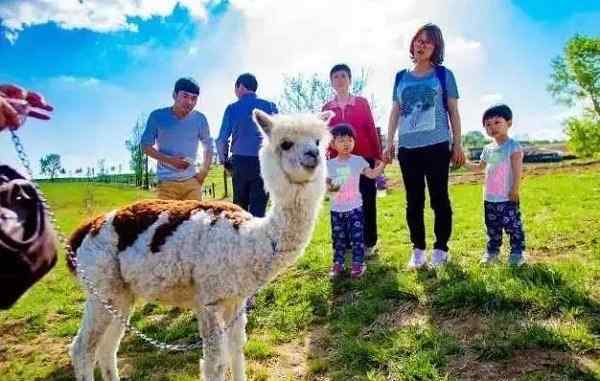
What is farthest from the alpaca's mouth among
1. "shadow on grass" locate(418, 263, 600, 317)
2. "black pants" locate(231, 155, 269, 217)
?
"black pants" locate(231, 155, 269, 217)

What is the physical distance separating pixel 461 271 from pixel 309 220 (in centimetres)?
252

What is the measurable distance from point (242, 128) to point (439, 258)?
2757mm

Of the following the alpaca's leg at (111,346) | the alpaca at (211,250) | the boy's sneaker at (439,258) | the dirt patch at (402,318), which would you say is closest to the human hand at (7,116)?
the alpaca at (211,250)

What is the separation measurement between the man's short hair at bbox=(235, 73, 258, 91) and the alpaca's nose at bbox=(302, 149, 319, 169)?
127 inches

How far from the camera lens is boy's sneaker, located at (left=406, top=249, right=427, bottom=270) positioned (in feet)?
20.2

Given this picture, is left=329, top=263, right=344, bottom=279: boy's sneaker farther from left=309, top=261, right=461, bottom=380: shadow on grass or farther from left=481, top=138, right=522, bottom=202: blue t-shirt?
left=481, top=138, right=522, bottom=202: blue t-shirt

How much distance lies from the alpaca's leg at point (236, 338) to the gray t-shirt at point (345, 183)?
247 cm

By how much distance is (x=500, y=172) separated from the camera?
5.94 meters

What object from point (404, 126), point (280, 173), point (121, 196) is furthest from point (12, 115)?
point (121, 196)

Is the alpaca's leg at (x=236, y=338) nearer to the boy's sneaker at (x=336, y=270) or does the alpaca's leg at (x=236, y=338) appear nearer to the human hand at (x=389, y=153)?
the boy's sneaker at (x=336, y=270)

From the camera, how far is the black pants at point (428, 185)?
19.4 feet

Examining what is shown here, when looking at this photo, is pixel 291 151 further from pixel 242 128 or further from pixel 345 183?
pixel 242 128

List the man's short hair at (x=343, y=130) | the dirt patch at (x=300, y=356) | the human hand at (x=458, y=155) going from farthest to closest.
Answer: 1. the man's short hair at (x=343, y=130)
2. the human hand at (x=458, y=155)
3. the dirt patch at (x=300, y=356)

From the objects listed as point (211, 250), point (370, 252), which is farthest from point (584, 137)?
point (211, 250)
